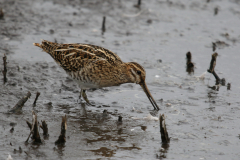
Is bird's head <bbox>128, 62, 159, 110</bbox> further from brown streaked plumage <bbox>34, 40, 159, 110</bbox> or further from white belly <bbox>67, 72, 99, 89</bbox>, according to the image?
white belly <bbox>67, 72, 99, 89</bbox>

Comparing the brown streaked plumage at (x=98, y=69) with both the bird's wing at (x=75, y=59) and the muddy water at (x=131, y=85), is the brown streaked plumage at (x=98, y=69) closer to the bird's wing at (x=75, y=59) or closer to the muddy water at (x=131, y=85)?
the bird's wing at (x=75, y=59)

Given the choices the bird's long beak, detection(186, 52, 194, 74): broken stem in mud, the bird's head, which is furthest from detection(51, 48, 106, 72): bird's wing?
detection(186, 52, 194, 74): broken stem in mud

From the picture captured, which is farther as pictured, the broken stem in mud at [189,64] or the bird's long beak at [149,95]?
the broken stem in mud at [189,64]

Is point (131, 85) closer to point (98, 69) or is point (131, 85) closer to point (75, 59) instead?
point (98, 69)

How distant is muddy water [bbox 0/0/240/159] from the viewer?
6211mm

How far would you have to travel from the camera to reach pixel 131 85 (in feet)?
29.7

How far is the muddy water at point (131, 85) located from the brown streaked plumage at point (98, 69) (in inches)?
22.1

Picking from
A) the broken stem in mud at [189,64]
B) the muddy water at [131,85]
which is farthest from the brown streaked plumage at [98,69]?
the broken stem in mud at [189,64]

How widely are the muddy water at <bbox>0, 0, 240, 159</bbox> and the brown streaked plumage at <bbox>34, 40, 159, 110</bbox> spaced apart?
1.84 feet

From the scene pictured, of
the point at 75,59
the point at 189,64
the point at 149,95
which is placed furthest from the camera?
the point at 189,64

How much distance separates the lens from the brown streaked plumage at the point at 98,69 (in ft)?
24.8

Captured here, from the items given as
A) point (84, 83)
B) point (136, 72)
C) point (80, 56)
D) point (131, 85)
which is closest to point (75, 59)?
point (80, 56)

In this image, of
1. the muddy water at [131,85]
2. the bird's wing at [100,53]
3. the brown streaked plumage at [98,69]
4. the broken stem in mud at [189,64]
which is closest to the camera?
the muddy water at [131,85]

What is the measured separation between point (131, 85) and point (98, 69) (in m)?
1.68
